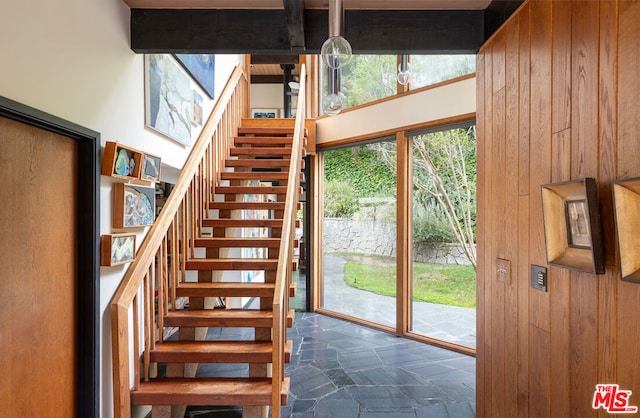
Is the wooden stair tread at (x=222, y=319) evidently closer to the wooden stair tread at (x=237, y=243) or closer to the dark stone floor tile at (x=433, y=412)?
the wooden stair tread at (x=237, y=243)

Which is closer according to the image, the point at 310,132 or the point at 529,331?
the point at 529,331

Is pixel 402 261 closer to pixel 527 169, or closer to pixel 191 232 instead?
pixel 191 232

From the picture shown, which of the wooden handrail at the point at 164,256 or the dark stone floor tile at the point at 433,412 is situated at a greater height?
the wooden handrail at the point at 164,256

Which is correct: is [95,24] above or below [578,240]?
above

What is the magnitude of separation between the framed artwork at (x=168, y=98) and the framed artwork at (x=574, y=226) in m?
2.48

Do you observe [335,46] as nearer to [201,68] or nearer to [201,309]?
[201,309]

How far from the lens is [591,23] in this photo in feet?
4.45

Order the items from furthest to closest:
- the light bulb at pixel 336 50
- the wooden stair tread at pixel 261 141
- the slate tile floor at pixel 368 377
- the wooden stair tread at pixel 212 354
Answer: the wooden stair tread at pixel 261 141, the slate tile floor at pixel 368 377, the wooden stair tread at pixel 212 354, the light bulb at pixel 336 50

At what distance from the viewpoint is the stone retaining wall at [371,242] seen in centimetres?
418

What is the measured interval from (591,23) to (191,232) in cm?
314

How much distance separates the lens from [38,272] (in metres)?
1.74

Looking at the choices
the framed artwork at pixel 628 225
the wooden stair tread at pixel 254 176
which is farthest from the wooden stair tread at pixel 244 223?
the framed artwork at pixel 628 225

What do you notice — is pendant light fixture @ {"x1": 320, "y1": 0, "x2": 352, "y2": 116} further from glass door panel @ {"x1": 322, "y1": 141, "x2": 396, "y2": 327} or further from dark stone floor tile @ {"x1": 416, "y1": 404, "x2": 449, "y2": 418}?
glass door panel @ {"x1": 322, "y1": 141, "x2": 396, "y2": 327}

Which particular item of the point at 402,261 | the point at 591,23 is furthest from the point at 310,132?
the point at 591,23
